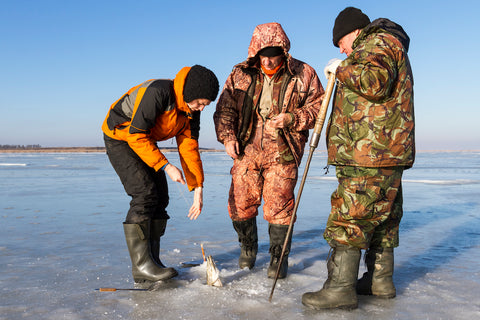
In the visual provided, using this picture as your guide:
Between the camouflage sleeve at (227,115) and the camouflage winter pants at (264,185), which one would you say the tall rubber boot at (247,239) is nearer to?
the camouflage winter pants at (264,185)

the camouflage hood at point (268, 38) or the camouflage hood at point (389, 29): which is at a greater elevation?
the camouflage hood at point (268, 38)

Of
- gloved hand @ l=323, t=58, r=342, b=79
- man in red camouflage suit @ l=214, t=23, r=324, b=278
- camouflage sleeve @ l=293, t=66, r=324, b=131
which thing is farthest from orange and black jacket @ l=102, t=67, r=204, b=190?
gloved hand @ l=323, t=58, r=342, b=79

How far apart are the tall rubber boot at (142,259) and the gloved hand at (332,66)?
1.69 m

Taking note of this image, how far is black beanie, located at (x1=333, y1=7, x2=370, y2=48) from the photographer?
8.37ft

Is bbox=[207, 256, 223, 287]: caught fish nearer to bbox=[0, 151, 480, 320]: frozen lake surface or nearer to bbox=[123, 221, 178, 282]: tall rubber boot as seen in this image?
bbox=[0, 151, 480, 320]: frozen lake surface

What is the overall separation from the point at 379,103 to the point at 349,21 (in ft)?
2.06

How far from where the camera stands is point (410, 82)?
2.37m

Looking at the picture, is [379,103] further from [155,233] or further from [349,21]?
[155,233]

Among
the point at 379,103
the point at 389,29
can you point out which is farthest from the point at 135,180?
the point at 389,29

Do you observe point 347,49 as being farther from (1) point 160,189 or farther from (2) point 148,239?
(2) point 148,239

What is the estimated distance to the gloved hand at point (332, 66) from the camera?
244 cm

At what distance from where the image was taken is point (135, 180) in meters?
2.89

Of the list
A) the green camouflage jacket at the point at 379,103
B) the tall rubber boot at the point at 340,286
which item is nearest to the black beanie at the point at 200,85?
the green camouflage jacket at the point at 379,103

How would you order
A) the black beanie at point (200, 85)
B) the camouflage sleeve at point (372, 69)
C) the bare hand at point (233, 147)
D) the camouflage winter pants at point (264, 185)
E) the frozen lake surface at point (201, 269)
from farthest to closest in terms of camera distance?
the bare hand at point (233, 147)
the camouflage winter pants at point (264, 185)
the black beanie at point (200, 85)
the frozen lake surface at point (201, 269)
the camouflage sleeve at point (372, 69)
